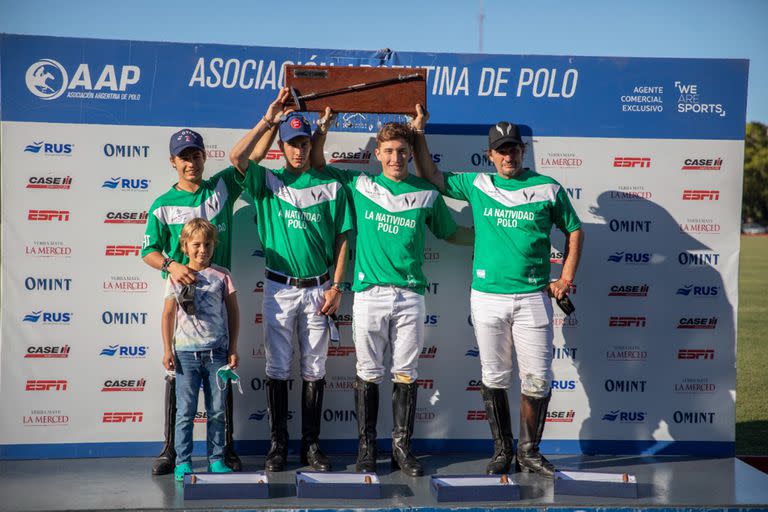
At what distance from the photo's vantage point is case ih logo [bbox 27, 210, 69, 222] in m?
5.23

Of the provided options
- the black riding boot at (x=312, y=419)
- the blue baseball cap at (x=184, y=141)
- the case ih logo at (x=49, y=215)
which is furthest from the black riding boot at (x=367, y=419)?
the case ih logo at (x=49, y=215)

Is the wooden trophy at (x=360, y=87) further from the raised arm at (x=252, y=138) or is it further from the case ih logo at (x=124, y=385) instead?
the case ih logo at (x=124, y=385)

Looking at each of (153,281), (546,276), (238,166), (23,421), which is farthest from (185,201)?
(546,276)

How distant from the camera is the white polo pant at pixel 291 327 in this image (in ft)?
16.0

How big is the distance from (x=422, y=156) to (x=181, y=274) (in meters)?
1.59

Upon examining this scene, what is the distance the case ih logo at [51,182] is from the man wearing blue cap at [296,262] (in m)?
1.22

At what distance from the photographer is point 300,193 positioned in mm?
4918

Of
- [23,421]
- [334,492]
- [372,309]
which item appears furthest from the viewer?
[23,421]

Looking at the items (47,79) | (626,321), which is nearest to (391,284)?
(626,321)

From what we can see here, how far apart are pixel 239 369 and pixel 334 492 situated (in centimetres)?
132

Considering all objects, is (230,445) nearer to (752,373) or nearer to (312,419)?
(312,419)

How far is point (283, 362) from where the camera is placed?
4.90 meters

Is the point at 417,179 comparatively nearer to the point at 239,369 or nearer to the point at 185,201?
the point at 185,201

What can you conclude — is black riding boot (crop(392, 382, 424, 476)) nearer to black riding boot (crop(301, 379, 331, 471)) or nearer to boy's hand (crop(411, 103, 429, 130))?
black riding boot (crop(301, 379, 331, 471))
